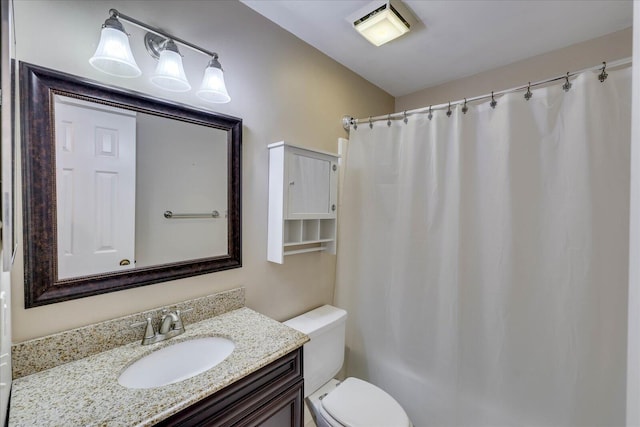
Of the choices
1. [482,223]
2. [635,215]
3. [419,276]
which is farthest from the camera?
[419,276]

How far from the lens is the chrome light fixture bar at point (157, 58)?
92 centimetres

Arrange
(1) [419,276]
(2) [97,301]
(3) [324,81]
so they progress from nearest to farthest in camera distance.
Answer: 1. (2) [97,301]
2. (1) [419,276]
3. (3) [324,81]

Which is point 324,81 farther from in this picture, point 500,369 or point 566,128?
point 500,369

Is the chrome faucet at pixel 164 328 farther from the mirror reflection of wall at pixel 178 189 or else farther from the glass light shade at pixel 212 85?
the glass light shade at pixel 212 85

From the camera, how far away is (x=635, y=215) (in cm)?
75

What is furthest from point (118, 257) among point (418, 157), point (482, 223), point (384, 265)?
→ point (482, 223)

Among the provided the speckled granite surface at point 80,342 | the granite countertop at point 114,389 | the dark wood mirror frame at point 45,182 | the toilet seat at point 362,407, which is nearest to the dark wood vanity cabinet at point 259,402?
the granite countertop at point 114,389

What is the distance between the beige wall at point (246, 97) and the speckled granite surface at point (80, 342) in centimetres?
3

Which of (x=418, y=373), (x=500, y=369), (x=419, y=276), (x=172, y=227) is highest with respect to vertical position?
(x=172, y=227)

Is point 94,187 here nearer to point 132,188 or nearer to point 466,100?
point 132,188

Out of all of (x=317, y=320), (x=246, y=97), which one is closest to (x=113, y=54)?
(x=246, y=97)

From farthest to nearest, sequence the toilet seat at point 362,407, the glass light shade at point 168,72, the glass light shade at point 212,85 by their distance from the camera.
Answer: the toilet seat at point 362,407 → the glass light shade at point 212,85 → the glass light shade at point 168,72

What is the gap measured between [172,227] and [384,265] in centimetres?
129

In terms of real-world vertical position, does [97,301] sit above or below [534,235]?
below
